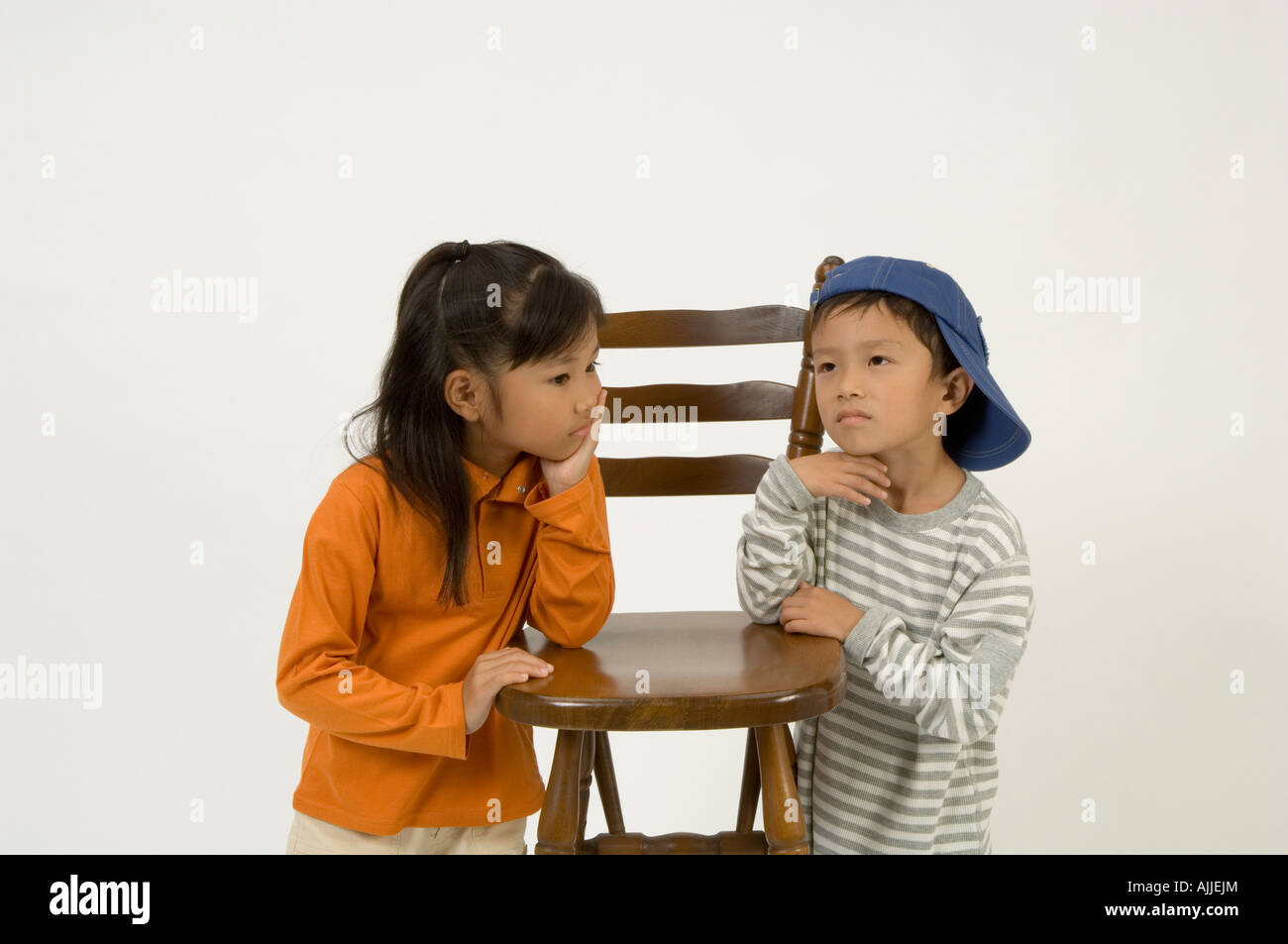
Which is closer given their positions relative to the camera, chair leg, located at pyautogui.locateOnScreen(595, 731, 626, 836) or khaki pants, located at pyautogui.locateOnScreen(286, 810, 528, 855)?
khaki pants, located at pyautogui.locateOnScreen(286, 810, 528, 855)

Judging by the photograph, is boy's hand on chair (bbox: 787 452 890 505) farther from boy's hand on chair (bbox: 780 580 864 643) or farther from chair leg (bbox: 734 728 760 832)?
chair leg (bbox: 734 728 760 832)

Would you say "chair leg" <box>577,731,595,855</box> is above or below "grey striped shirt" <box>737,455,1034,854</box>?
below

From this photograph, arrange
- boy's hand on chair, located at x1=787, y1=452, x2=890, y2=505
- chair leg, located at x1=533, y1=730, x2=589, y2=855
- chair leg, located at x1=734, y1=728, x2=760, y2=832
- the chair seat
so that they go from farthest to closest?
chair leg, located at x1=734, y1=728, x2=760, y2=832, boy's hand on chair, located at x1=787, y1=452, x2=890, y2=505, chair leg, located at x1=533, y1=730, x2=589, y2=855, the chair seat

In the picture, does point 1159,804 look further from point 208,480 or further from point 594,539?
point 208,480

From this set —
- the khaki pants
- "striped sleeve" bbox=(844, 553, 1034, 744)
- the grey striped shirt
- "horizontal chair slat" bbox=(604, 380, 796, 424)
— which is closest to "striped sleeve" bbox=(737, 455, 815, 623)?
the grey striped shirt

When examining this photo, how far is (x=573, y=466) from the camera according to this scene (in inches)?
54.1

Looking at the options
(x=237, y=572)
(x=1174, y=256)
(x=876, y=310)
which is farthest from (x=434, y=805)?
(x=1174, y=256)

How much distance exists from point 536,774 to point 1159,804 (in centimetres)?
117

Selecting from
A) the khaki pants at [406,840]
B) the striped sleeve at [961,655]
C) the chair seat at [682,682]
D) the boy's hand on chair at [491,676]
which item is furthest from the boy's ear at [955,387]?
the khaki pants at [406,840]

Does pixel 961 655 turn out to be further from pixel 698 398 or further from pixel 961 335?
pixel 698 398

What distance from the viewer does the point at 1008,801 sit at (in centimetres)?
219

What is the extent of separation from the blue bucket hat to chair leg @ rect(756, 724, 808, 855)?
395 mm

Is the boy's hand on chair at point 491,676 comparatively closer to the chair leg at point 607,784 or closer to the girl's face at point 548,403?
the girl's face at point 548,403

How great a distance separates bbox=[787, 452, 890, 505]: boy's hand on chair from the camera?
140 cm
